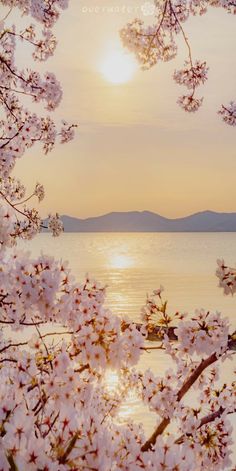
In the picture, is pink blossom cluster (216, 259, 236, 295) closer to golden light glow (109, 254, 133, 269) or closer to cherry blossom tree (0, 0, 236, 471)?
cherry blossom tree (0, 0, 236, 471)

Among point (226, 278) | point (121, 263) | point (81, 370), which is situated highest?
point (226, 278)

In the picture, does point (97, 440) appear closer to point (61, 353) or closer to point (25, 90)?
point (61, 353)

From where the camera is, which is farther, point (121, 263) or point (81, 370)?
point (121, 263)

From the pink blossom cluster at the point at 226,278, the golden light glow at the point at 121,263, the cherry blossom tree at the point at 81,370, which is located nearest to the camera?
the cherry blossom tree at the point at 81,370

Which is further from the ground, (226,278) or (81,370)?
(226,278)

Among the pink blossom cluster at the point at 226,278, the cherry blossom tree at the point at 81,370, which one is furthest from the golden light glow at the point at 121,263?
the pink blossom cluster at the point at 226,278

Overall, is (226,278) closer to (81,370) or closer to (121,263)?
(81,370)

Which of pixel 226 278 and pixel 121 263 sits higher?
pixel 226 278

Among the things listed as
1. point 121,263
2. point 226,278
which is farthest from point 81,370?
point 121,263

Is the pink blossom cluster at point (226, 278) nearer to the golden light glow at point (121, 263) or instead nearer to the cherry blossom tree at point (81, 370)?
the cherry blossom tree at point (81, 370)

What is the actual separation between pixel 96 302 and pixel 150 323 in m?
0.67

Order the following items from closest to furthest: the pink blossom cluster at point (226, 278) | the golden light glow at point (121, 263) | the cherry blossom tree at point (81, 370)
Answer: the cherry blossom tree at point (81, 370) → the pink blossom cluster at point (226, 278) → the golden light glow at point (121, 263)

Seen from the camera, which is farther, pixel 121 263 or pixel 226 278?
pixel 121 263

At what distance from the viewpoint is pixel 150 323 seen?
5402 mm
